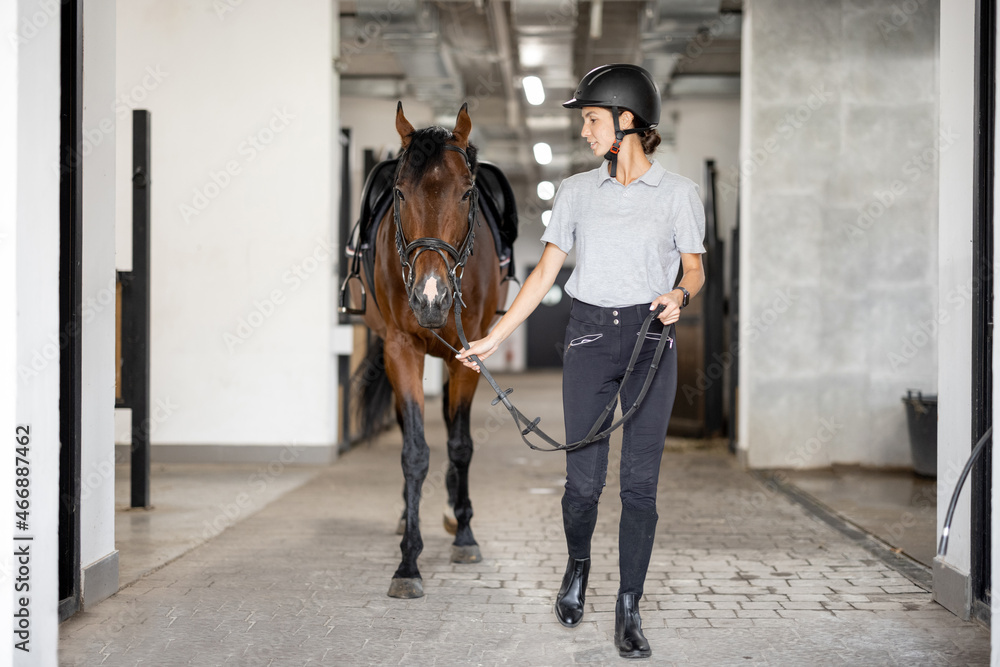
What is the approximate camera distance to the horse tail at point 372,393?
5051mm

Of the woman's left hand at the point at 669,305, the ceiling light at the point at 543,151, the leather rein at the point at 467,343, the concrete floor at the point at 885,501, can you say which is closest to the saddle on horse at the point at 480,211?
the leather rein at the point at 467,343

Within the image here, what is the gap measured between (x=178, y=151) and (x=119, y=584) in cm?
385

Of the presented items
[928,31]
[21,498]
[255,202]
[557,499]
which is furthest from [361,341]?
[21,498]

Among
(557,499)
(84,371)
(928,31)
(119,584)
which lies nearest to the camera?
(84,371)

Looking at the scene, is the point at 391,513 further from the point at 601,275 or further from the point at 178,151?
the point at 178,151

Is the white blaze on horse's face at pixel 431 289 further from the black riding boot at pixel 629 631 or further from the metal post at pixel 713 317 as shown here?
the metal post at pixel 713 317

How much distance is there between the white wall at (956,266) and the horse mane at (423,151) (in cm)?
166

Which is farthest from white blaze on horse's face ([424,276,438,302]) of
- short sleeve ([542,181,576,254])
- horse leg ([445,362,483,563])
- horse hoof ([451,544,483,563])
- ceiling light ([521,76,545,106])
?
ceiling light ([521,76,545,106])

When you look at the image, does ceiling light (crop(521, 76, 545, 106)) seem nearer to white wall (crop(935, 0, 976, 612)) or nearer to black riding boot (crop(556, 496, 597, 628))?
white wall (crop(935, 0, 976, 612))

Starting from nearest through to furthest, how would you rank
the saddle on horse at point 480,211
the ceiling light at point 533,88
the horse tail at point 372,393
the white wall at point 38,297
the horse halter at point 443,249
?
1. the white wall at point 38,297
2. the horse halter at point 443,249
3. the saddle on horse at point 480,211
4. the horse tail at point 372,393
5. the ceiling light at point 533,88

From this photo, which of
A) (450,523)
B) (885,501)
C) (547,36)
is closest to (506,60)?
(547,36)

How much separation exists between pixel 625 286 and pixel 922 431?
A: 3.99 metres

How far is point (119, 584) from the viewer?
317cm

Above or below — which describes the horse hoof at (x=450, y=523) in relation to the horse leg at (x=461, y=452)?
below
